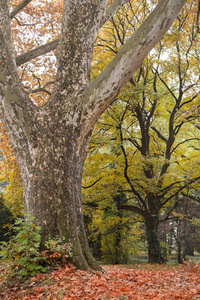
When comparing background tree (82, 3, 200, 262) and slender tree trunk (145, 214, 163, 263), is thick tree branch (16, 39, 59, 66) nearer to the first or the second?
background tree (82, 3, 200, 262)

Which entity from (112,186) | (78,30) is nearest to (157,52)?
(112,186)

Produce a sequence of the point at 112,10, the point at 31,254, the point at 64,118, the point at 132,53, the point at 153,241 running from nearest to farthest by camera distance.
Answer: the point at 31,254 → the point at 132,53 → the point at 64,118 → the point at 112,10 → the point at 153,241

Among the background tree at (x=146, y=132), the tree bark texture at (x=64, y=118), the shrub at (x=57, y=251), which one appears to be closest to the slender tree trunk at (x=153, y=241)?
the background tree at (x=146, y=132)

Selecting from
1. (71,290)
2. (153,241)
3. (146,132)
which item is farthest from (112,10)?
(153,241)

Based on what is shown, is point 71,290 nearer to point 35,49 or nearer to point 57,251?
point 57,251

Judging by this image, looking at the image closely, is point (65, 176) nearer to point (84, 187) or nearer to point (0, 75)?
point (0, 75)

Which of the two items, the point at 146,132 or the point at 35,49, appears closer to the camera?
the point at 35,49

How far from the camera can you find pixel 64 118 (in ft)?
15.5

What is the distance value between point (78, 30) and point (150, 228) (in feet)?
35.8

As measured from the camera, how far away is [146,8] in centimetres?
1205

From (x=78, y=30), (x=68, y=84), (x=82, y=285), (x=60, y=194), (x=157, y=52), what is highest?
(x=157, y=52)

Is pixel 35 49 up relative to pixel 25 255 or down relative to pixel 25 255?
up

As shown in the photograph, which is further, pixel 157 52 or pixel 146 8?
pixel 157 52

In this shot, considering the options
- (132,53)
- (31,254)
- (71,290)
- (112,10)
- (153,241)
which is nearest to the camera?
(71,290)
